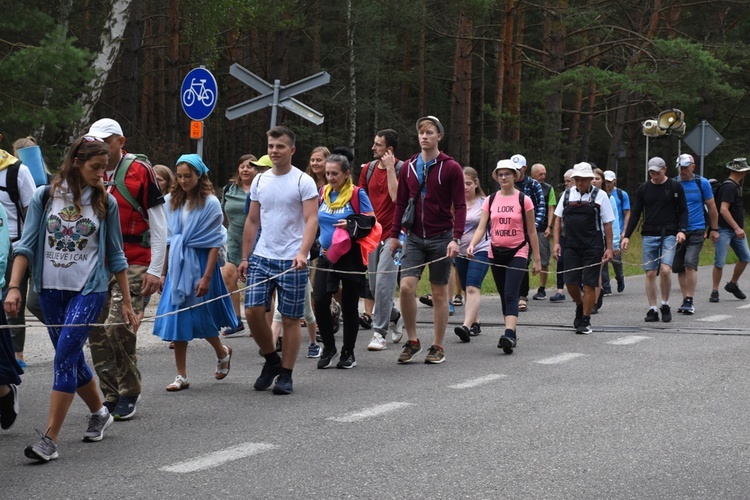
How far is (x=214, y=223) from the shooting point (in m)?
8.40

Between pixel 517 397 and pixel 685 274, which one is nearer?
pixel 517 397

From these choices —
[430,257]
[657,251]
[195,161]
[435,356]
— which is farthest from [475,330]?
[195,161]

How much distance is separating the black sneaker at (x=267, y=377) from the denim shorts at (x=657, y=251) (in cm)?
624

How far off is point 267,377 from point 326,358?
4.00ft

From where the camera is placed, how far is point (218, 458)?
20.1 feet

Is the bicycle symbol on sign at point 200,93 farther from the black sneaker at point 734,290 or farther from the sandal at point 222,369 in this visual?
the black sneaker at point 734,290

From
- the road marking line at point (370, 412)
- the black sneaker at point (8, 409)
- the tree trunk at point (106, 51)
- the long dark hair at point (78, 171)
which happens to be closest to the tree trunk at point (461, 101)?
the tree trunk at point (106, 51)

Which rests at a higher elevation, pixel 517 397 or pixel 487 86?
pixel 487 86

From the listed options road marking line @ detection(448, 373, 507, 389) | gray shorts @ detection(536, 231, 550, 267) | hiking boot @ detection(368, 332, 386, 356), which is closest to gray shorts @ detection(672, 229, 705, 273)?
gray shorts @ detection(536, 231, 550, 267)

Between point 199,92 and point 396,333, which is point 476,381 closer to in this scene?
point 396,333

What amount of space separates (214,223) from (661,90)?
24696 mm

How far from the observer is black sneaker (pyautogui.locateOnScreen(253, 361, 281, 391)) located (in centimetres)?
838

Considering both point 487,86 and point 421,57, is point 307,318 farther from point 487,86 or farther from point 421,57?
point 487,86

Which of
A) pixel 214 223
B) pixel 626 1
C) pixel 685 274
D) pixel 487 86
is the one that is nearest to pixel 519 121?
pixel 626 1
